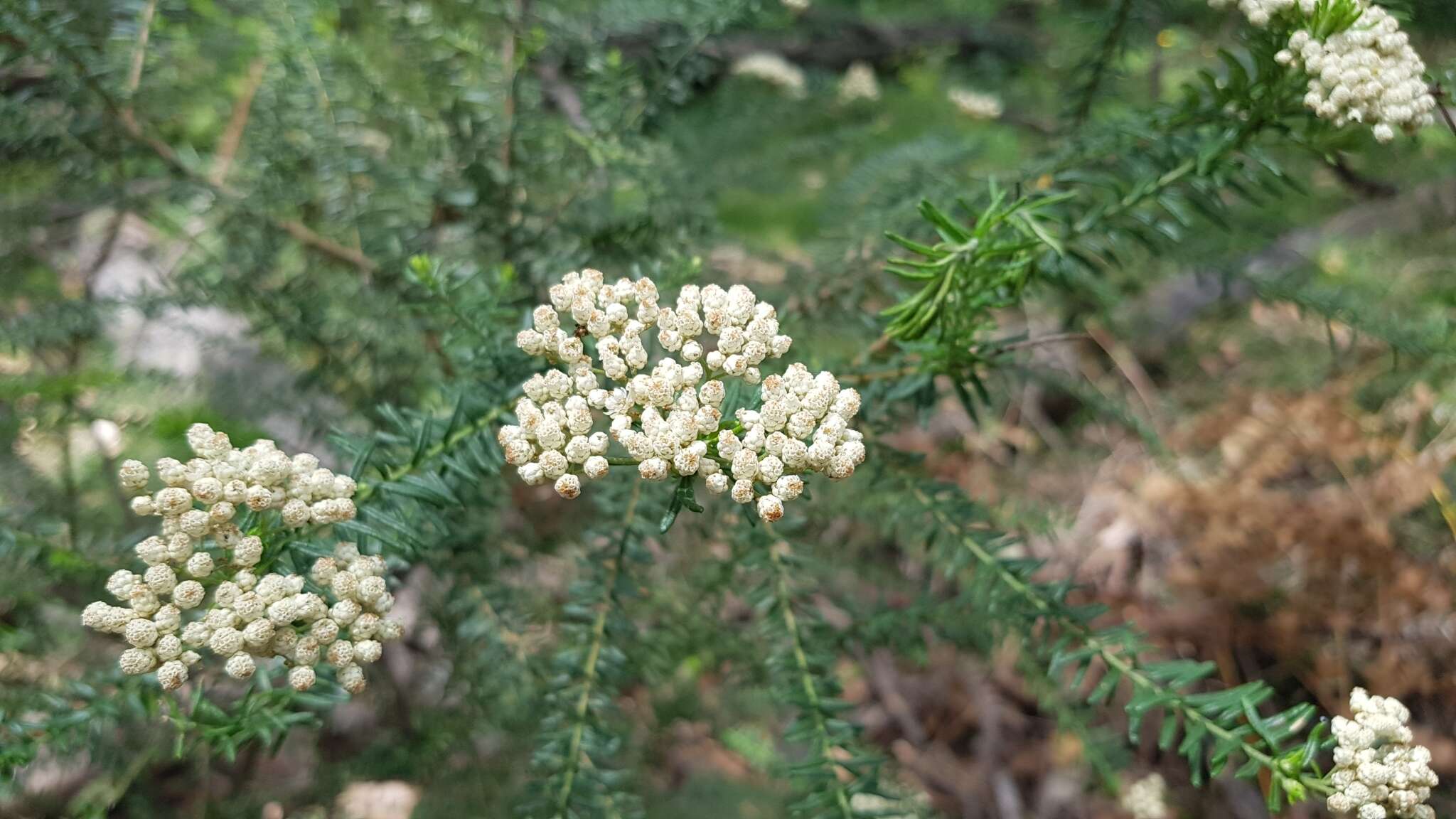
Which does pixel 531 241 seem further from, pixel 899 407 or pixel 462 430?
pixel 899 407

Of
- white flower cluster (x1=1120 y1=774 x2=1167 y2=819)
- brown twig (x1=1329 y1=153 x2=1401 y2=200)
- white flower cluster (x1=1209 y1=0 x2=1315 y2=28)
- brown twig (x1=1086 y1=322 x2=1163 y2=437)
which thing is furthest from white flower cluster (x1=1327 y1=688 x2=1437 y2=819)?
brown twig (x1=1086 y1=322 x2=1163 y2=437)

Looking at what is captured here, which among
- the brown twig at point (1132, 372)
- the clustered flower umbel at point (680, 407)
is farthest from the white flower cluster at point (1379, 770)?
the brown twig at point (1132, 372)

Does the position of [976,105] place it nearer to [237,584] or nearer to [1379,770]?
[1379,770]

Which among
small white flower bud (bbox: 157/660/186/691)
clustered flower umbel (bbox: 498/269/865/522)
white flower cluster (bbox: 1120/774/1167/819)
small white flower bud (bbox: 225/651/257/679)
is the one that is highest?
clustered flower umbel (bbox: 498/269/865/522)

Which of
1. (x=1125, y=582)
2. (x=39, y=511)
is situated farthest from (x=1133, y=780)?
(x=39, y=511)

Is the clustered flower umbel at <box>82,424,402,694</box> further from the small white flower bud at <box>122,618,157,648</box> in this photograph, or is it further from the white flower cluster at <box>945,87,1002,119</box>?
the white flower cluster at <box>945,87,1002,119</box>

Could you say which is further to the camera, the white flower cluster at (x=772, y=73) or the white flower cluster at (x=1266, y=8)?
the white flower cluster at (x=772, y=73)

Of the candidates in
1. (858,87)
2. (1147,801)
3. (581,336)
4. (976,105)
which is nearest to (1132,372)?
(976,105)

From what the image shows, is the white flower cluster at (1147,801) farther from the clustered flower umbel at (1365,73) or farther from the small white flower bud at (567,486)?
the small white flower bud at (567,486)
